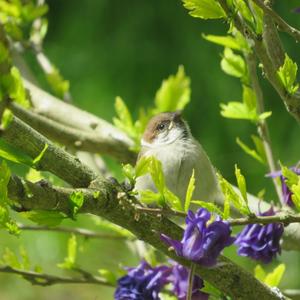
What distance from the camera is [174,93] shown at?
179cm

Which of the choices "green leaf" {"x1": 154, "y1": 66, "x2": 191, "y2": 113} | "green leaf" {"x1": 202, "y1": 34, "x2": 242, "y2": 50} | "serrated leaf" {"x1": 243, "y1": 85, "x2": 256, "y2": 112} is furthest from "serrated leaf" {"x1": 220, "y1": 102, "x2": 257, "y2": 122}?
"green leaf" {"x1": 154, "y1": 66, "x2": 191, "y2": 113}

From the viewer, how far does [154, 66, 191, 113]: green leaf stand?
1.77m

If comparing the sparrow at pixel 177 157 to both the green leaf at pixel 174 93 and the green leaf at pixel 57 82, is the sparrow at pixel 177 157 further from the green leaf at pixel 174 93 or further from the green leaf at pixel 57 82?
the green leaf at pixel 57 82

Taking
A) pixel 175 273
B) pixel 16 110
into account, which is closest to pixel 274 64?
pixel 175 273

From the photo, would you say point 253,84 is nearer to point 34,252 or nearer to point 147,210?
point 147,210

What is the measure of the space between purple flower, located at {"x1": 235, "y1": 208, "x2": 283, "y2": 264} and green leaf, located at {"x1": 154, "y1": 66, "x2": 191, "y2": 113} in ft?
1.92

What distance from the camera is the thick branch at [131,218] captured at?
0.94 meters

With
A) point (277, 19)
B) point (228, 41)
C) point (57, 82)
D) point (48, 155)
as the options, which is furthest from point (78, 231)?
point (277, 19)

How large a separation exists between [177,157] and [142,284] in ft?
1.71

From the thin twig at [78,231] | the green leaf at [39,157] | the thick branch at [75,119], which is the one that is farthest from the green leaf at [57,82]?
the green leaf at [39,157]

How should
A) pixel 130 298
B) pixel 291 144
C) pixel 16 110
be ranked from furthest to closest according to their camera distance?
pixel 291 144
pixel 16 110
pixel 130 298

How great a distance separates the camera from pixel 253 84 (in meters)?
1.42

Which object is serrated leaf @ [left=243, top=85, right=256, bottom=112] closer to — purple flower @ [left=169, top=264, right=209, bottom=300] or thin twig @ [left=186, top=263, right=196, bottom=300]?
purple flower @ [left=169, top=264, right=209, bottom=300]

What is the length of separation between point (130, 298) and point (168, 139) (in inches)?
27.3
